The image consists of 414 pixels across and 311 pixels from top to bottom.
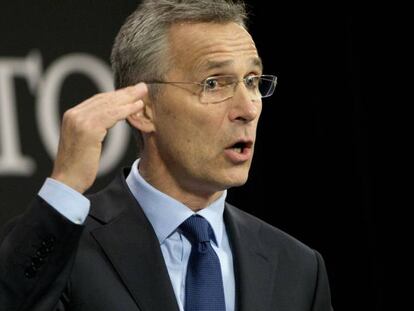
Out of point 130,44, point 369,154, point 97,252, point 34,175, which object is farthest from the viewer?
point 369,154

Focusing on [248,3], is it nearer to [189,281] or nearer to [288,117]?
[288,117]

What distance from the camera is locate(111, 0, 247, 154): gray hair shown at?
97.5 inches

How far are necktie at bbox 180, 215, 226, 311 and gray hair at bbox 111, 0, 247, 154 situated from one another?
0.32m

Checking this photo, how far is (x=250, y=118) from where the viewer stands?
2.37m

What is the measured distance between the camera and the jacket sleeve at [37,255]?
2068 mm

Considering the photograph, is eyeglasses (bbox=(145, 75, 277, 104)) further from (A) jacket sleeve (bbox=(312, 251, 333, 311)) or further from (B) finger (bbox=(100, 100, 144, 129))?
(A) jacket sleeve (bbox=(312, 251, 333, 311))

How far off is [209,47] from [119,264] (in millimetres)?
522

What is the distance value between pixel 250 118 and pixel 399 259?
1.57m

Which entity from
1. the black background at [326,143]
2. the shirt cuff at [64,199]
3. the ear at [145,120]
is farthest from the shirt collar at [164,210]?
the black background at [326,143]

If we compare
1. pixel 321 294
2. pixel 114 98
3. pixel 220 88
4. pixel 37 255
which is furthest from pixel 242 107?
pixel 37 255

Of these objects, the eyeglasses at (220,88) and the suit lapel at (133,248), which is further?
the eyeglasses at (220,88)

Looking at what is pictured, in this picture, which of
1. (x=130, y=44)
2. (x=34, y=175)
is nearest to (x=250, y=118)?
(x=130, y=44)

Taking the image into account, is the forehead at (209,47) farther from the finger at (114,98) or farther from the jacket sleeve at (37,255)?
the jacket sleeve at (37,255)


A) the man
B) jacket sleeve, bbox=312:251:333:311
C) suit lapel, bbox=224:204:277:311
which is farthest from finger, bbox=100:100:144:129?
jacket sleeve, bbox=312:251:333:311
